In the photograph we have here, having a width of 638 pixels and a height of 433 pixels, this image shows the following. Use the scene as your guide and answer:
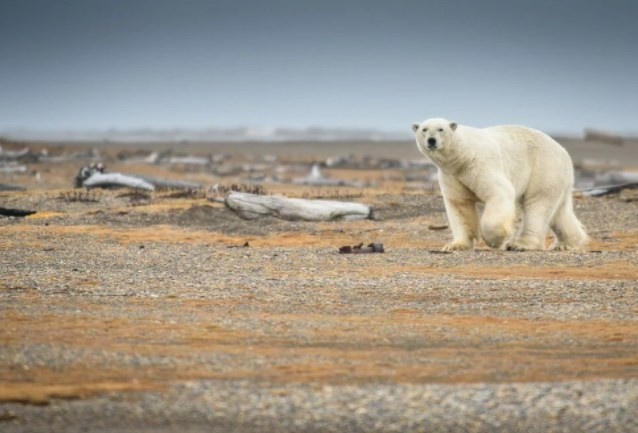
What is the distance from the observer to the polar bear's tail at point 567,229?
63.5ft

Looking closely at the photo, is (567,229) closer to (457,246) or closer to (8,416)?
(457,246)

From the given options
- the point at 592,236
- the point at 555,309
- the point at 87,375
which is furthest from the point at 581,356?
the point at 592,236

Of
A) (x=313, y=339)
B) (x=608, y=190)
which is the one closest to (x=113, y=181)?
(x=608, y=190)

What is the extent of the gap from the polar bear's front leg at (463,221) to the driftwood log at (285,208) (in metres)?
5.31

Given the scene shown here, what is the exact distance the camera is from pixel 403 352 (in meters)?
9.79

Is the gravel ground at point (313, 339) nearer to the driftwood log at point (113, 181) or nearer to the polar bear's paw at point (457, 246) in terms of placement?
the polar bear's paw at point (457, 246)

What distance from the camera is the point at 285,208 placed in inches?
918

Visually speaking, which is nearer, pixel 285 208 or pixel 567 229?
pixel 567 229

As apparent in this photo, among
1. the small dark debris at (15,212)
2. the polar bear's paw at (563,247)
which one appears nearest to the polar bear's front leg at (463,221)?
the polar bear's paw at (563,247)

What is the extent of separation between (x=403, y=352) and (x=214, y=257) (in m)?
7.83

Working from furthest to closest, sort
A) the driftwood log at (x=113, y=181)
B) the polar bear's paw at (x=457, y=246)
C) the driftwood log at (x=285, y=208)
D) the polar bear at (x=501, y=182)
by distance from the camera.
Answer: the driftwood log at (x=113, y=181)
the driftwood log at (x=285, y=208)
the polar bear's paw at (x=457, y=246)
the polar bear at (x=501, y=182)

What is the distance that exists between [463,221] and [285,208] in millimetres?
5698

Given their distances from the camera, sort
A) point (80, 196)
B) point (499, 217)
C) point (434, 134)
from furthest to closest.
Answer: point (80, 196) → point (434, 134) → point (499, 217)

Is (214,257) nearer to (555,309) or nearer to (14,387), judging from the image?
(555,309)
